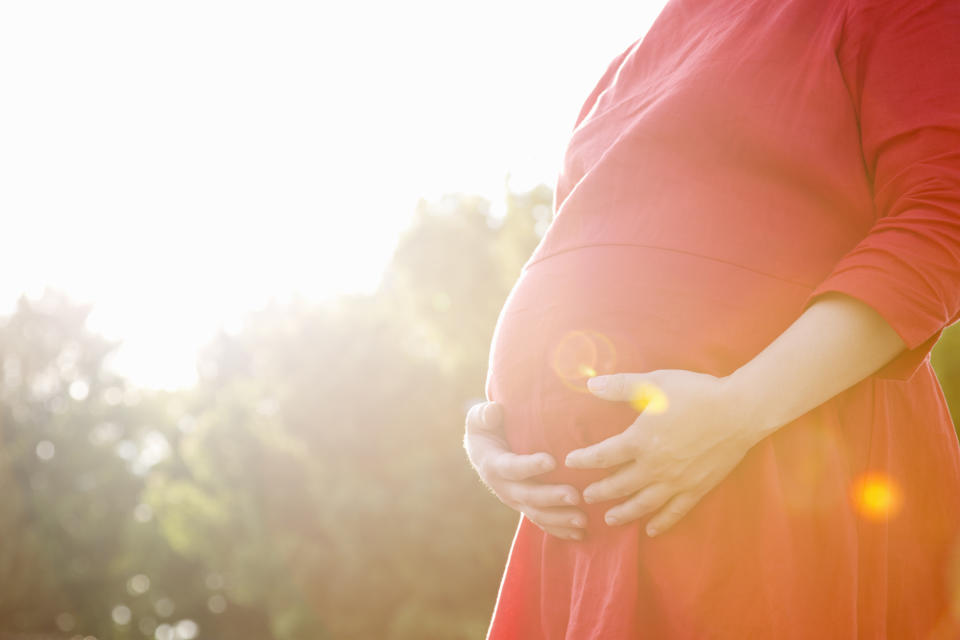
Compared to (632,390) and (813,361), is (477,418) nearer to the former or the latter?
(632,390)

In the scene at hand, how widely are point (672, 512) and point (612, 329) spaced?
235mm

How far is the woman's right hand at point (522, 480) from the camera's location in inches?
36.3

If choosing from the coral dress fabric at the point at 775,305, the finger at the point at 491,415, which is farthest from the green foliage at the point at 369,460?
the finger at the point at 491,415

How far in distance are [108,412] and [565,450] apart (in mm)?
23426

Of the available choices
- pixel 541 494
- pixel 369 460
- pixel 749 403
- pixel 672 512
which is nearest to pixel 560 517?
pixel 541 494

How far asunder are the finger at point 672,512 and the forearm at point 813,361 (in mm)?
103

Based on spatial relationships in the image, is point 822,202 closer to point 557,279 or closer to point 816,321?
point 816,321

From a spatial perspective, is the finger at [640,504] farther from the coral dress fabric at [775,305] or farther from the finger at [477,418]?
the finger at [477,418]

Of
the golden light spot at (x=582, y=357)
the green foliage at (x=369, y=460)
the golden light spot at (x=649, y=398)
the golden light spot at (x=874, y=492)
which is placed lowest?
the green foliage at (x=369, y=460)

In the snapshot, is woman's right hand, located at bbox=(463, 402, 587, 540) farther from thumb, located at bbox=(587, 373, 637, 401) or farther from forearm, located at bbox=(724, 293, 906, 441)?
forearm, located at bbox=(724, 293, 906, 441)

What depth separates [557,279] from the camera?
1023 mm

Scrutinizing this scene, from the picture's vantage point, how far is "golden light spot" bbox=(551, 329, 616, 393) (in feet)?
3.04

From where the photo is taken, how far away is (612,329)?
0.93 m

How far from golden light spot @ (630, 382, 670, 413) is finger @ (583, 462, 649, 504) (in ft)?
0.22
